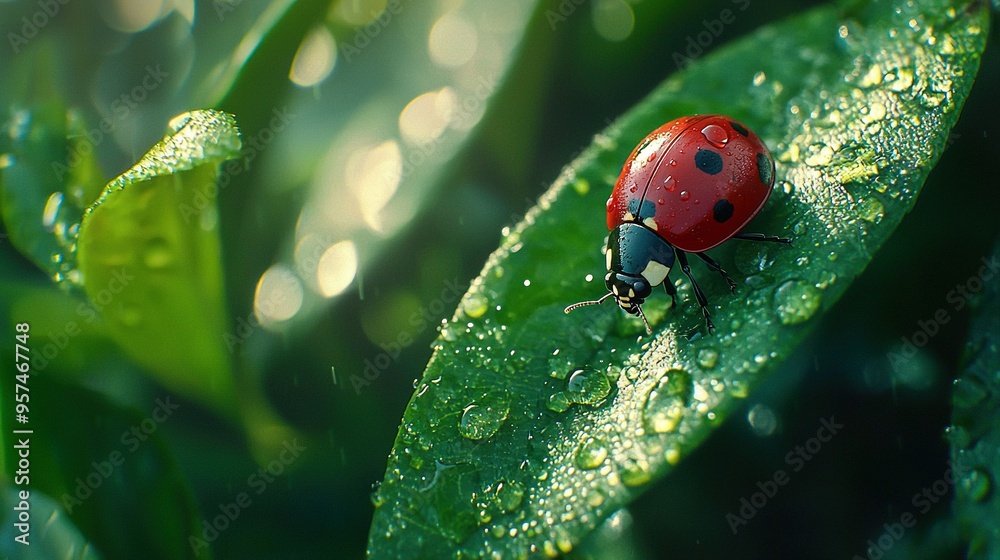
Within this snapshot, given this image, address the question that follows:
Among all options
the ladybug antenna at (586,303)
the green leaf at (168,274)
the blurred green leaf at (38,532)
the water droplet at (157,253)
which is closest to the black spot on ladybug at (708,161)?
the ladybug antenna at (586,303)

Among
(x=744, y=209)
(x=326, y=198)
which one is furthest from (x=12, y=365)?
(x=744, y=209)

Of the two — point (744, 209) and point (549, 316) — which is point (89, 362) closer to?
point (549, 316)

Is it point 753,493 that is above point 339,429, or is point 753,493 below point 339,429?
below

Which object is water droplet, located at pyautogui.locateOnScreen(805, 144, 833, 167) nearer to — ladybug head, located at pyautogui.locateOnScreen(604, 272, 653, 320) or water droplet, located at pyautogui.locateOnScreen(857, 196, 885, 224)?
water droplet, located at pyautogui.locateOnScreen(857, 196, 885, 224)

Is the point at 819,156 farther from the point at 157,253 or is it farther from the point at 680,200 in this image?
the point at 157,253

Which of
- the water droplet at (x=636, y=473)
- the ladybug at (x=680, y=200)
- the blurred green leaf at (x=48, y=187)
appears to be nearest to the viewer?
the water droplet at (x=636, y=473)

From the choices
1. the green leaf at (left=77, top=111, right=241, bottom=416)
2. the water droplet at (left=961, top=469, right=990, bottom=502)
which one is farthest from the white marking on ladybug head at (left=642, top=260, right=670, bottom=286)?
the green leaf at (left=77, top=111, right=241, bottom=416)

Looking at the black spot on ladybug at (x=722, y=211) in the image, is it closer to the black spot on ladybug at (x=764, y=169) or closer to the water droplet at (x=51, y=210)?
the black spot on ladybug at (x=764, y=169)

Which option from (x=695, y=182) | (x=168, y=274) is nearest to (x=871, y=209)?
(x=695, y=182)
